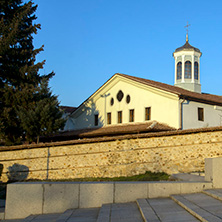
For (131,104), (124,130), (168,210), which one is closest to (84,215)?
(168,210)

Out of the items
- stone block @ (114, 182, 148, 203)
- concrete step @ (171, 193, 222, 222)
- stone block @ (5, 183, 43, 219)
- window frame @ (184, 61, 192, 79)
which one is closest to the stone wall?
stone block @ (114, 182, 148, 203)

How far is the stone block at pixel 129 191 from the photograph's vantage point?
8344 mm

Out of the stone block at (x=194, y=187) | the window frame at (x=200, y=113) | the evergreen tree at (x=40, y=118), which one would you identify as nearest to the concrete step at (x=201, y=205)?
the stone block at (x=194, y=187)

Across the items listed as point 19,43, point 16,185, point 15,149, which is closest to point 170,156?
point 16,185

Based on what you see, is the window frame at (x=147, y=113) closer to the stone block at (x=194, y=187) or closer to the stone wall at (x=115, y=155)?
the stone wall at (x=115, y=155)

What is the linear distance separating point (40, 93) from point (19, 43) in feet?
15.7

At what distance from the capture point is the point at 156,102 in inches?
964

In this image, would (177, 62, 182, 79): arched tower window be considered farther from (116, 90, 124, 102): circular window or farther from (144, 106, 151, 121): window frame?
(144, 106, 151, 121): window frame

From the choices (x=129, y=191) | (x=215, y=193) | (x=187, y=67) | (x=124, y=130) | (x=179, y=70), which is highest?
(x=187, y=67)

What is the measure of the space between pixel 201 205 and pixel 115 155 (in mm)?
11092

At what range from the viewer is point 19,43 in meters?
26.0

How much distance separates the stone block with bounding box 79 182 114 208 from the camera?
8414 mm

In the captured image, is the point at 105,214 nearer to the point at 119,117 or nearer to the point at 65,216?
the point at 65,216

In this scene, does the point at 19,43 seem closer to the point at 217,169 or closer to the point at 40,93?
the point at 40,93
